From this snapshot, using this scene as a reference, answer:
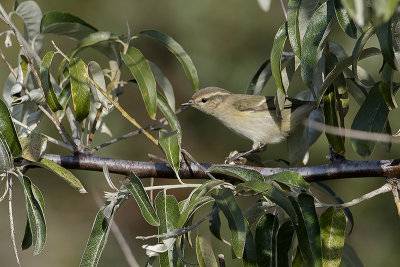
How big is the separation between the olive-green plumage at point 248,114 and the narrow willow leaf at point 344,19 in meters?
1.64

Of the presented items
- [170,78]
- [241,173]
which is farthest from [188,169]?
[170,78]

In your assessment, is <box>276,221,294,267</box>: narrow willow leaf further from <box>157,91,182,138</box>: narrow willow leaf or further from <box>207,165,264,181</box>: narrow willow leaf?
<box>157,91,182,138</box>: narrow willow leaf

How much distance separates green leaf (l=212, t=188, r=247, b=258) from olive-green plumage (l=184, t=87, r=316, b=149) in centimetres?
190

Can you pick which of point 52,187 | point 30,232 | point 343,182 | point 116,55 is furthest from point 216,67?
point 30,232

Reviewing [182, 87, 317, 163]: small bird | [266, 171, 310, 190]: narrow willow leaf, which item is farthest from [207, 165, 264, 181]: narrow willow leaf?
[182, 87, 317, 163]: small bird

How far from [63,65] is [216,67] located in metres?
3.74

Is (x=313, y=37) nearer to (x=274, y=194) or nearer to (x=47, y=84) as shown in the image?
(x=274, y=194)

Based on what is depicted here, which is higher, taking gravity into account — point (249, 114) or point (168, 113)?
point (168, 113)

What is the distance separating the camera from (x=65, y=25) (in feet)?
8.70

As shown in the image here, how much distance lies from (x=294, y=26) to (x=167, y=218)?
2.50ft

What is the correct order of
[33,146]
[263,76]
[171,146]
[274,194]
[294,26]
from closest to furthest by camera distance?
[274,194]
[294,26]
[171,146]
[33,146]
[263,76]

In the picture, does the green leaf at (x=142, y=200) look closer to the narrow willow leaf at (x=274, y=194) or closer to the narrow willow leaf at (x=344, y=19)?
the narrow willow leaf at (x=274, y=194)

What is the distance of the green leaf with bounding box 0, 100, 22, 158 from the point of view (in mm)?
2025

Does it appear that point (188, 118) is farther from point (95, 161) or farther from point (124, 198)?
point (124, 198)
